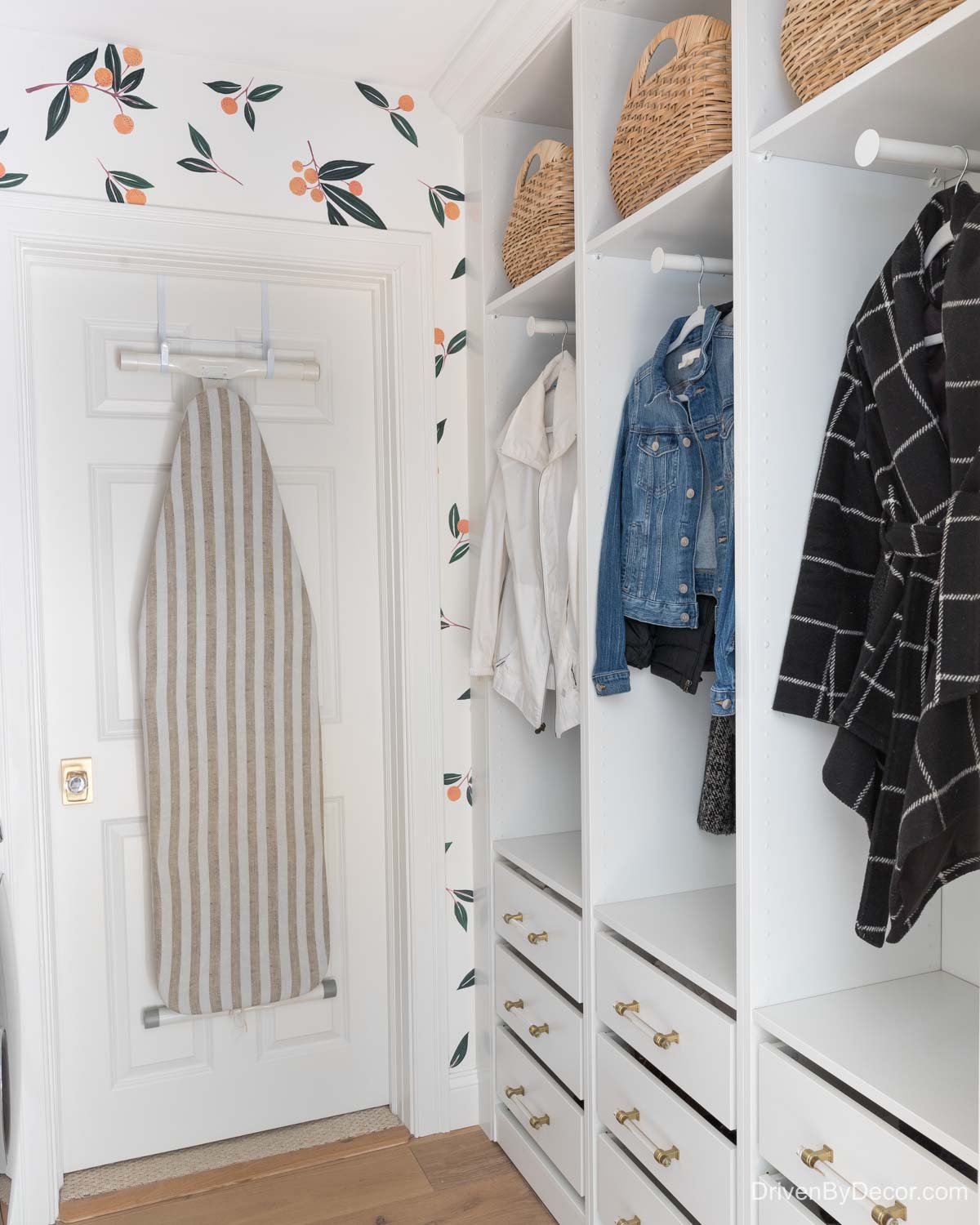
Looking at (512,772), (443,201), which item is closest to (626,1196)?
(512,772)

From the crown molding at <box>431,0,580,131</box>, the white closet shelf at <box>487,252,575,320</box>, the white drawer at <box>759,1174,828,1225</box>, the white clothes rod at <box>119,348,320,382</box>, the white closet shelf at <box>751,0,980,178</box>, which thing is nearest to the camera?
the white closet shelf at <box>751,0,980,178</box>

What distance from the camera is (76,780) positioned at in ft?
7.53

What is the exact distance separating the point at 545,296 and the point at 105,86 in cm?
105

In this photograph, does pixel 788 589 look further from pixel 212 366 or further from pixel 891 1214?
pixel 212 366

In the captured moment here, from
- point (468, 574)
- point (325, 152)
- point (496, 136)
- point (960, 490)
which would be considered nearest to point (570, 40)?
point (496, 136)

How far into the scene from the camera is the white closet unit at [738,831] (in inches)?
51.9

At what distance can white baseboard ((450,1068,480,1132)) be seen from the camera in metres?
2.49

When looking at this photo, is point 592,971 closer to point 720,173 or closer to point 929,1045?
point 929,1045

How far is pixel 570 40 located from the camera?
197 centimetres

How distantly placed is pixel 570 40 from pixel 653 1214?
220 centimetres

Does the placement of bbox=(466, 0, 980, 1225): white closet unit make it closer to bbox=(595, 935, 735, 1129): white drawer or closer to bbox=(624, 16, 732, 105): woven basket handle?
bbox=(595, 935, 735, 1129): white drawer

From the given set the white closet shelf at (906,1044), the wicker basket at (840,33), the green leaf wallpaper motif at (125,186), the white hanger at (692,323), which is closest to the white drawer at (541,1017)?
the white closet shelf at (906,1044)

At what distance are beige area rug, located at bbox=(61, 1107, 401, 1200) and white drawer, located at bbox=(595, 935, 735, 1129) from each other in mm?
941

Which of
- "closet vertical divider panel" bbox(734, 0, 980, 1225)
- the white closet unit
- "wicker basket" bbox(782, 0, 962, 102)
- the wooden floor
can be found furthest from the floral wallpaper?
"wicker basket" bbox(782, 0, 962, 102)
